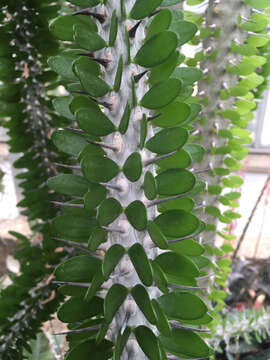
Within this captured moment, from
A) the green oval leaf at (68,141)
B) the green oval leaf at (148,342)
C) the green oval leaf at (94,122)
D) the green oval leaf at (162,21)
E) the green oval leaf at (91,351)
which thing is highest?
the green oval leaf at (162,21)

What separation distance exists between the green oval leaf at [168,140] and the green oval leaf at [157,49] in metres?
0.04

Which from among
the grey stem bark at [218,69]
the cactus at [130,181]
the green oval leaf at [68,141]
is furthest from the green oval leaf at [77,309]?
the grey stem bark at [218,69]

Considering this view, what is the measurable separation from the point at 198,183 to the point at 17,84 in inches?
10.5

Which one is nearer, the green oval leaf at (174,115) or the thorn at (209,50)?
the green oval leaf at (174,115)

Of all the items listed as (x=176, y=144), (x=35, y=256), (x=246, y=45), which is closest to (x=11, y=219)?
(x=35, y=256)

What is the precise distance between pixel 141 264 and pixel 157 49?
12cm

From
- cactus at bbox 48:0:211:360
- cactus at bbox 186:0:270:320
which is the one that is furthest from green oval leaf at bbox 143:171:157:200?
cactus at bbox 186:0:270:320

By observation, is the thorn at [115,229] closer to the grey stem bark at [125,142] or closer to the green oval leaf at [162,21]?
the grey stem bark at [125,142]

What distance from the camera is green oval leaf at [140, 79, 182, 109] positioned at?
190 mm

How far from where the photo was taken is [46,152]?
1.47ft

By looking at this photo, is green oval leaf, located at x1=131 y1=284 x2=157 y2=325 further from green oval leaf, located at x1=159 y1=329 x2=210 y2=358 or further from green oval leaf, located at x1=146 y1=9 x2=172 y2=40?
green oval leaf, located at x1=146 y1=9 x2=172 y2=40

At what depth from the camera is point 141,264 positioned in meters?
0.20

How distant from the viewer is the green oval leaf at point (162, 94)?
19cm

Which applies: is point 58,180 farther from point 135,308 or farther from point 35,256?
point 35,256
